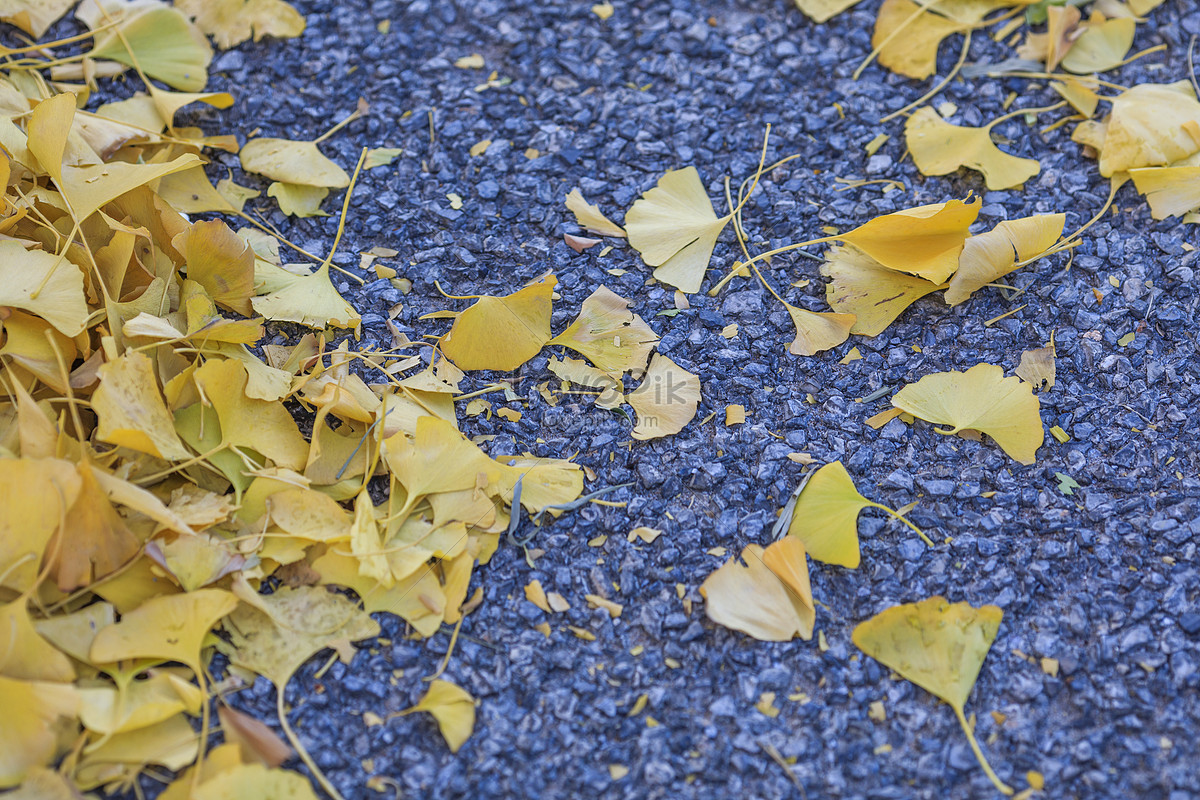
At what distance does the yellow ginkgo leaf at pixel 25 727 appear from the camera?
2.51 feet

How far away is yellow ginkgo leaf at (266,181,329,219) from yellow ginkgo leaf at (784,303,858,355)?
72 centimetres

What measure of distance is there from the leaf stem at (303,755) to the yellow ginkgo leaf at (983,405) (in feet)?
1.35

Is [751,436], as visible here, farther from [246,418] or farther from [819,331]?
[246,418]

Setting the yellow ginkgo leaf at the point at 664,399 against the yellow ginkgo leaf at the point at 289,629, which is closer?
the yellow ginkgo leaf at the point at 289,629

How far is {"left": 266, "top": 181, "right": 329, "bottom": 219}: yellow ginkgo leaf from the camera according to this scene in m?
1.30

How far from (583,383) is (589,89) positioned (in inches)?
23.4

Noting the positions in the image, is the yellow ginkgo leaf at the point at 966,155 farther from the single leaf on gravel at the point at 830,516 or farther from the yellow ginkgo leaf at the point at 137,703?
→ the yellow ginkgo leaf at the point at 137,703

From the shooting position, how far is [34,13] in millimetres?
1437

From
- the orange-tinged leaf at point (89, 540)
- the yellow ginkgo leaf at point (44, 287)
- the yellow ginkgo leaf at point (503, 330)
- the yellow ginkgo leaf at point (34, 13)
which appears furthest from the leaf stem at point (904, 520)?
the yellow ginkgo leaf at point (34, 13)

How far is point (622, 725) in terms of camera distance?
2.89 ft

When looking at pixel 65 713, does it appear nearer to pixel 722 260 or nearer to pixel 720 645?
pixel 720 645

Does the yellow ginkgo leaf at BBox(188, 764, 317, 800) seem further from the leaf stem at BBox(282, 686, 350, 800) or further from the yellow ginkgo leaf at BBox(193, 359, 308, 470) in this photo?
the yellow ginkgo leaf at BBox(193, 359, 308, 470)

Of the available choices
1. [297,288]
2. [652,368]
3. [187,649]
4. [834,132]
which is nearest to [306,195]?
[297,288]

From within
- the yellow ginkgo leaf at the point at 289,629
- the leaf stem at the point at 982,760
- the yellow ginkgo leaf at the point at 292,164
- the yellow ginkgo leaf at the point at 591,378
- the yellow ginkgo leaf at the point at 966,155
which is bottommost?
the leaf stem at the point at 982,760
